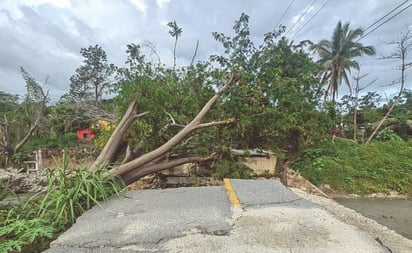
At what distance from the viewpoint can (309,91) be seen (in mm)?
9289

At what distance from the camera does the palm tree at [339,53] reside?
818 inches

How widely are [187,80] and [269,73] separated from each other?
252 cm

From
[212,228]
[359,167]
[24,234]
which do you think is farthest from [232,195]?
[359,167]

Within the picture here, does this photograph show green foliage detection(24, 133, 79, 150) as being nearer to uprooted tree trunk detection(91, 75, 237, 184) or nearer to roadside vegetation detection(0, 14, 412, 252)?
roadside vegetation detection(0, 14, 412, 252)

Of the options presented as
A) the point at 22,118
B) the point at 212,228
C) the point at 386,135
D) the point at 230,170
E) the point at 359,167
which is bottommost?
the point at 359,167

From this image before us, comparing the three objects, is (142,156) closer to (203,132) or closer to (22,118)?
(203,132)

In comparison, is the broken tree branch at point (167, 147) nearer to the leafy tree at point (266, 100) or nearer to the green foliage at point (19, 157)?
the leafy tree at point (266, 100)

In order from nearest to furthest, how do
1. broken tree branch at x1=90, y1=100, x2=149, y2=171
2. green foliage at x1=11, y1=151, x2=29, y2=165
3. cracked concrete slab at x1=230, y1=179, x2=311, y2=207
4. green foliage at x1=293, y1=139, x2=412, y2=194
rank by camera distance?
cracked concrete slab at x1=230, y1=179, x2=311, y2=207 < broken tree branch at x1=90, y1=100, x2=149, y2=171 < green foliage at x1=293, y1=139, x2=412, y2=194 < green foliage at x1=11, y1=151, x2=29, y2=165

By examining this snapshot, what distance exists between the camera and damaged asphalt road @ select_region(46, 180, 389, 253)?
7.69 ft

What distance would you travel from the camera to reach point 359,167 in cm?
1166

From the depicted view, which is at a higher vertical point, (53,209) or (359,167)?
(53,209)

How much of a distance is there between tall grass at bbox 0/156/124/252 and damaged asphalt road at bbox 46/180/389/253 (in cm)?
21

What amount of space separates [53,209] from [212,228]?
2.07m

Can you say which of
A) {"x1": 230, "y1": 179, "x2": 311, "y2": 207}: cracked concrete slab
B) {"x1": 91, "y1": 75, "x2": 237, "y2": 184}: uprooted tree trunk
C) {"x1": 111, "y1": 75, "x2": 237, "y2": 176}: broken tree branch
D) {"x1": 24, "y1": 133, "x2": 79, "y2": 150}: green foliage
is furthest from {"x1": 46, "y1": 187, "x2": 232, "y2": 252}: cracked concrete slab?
{"x1": 24, "y1": 133, "x2": 79, "y2": 150}: green foliage
